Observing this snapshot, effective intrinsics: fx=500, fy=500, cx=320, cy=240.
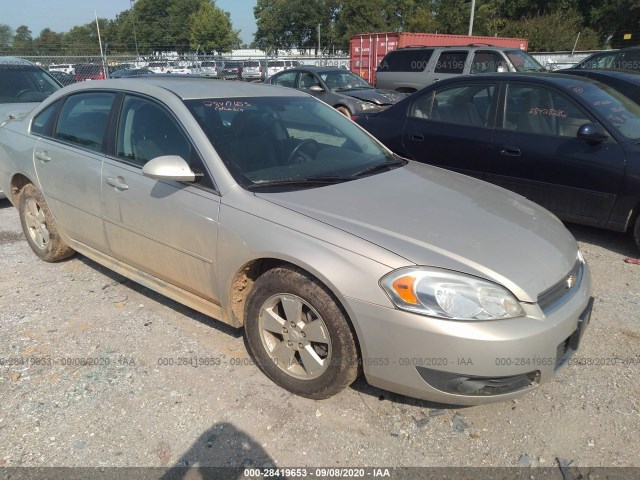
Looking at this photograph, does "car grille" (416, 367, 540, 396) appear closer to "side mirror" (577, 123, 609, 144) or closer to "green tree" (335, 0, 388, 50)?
"side mirror" (577, 123, 609, 144)

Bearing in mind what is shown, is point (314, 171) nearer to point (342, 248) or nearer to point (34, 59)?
point (342, 248)

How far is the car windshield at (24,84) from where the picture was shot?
271 inches

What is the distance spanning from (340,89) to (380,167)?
9073mm

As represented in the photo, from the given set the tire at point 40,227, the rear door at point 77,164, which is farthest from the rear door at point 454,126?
the tire at point 40,227

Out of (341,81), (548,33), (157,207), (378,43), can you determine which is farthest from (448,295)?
(548,33)

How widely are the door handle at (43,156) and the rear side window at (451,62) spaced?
10.1 m

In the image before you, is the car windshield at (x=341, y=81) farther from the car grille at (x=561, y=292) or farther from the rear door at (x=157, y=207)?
the car grille at (x=561, y=292)

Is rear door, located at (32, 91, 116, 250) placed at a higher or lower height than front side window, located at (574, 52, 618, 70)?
lower

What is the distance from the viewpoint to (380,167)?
344 cm

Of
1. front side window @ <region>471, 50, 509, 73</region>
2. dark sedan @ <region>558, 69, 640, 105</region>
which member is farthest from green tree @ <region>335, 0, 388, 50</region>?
dark sedan @ <region>558, 69, 640, 105</region>

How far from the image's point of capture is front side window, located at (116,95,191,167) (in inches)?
122

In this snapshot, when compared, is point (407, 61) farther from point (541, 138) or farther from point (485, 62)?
point (541, 138)

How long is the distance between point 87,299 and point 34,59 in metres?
17.5

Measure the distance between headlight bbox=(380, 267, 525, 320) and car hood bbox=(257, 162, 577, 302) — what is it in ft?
0.16
